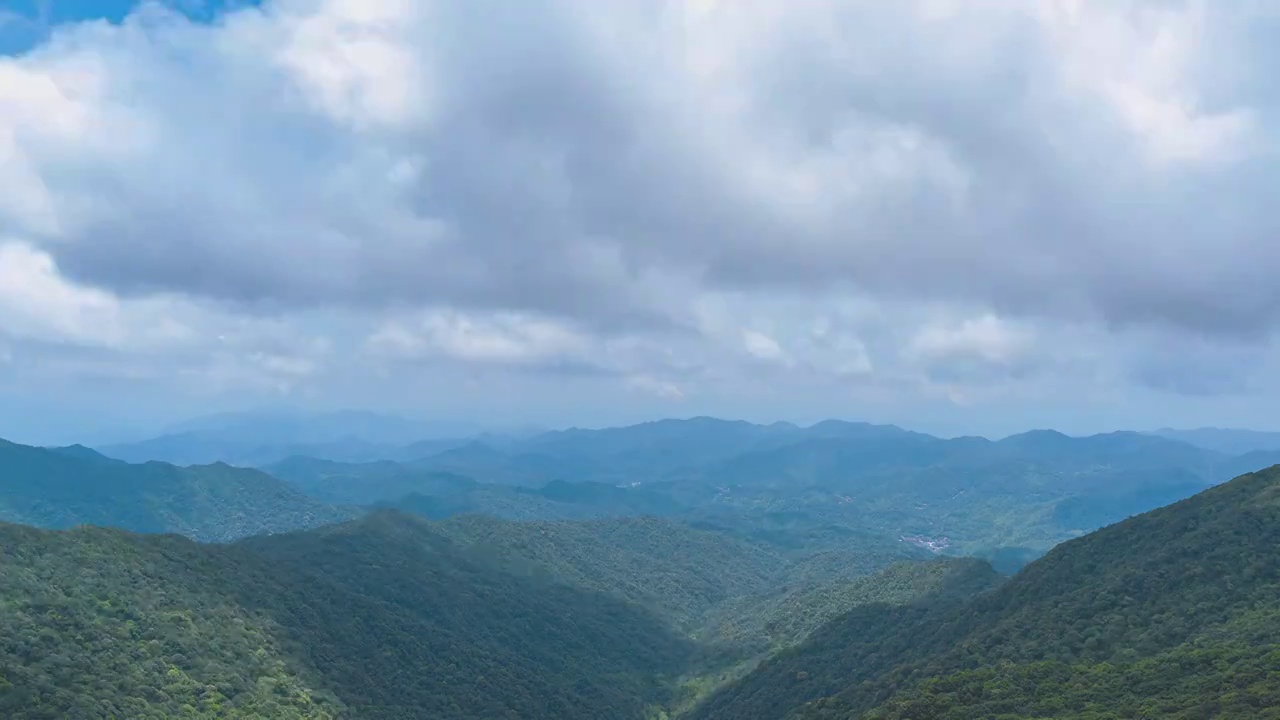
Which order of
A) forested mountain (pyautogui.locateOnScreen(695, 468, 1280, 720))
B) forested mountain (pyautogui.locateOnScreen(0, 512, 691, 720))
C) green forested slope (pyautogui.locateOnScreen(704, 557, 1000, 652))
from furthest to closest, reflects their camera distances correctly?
green forested slope (pyautogui.locateOnScreen(704, 557, 1000, 652)) → forested mountain (pyautogui.locateOnScreen(0, 512, 691, 720)) → forested mountain (pyautogui.locateOnScreen(695, 468, 1280, 720))

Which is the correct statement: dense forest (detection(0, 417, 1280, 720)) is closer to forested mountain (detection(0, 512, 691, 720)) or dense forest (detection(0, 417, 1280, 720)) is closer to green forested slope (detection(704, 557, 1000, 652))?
forested mountain (detection(0, 512, 691, 720))

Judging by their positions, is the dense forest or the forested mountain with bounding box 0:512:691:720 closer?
the dense forest

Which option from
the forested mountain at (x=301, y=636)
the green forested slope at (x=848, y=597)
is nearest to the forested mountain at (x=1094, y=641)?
the green forested slope at (x=848, y=597)

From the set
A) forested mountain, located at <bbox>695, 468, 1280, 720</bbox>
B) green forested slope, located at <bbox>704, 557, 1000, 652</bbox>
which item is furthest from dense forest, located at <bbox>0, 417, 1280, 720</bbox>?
green forested slope, located at <bbox>704, 557, 1000, 652</bbox>

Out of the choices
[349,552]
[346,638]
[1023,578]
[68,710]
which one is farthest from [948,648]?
[349,552]

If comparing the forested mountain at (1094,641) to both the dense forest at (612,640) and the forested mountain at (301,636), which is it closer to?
the dense forest at (612,640)

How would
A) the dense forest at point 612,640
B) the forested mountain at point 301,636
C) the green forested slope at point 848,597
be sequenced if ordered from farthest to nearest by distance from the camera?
the green forested slope at point 848,597
the forested mountain at point 301,636
the dense forest at point 612,640
